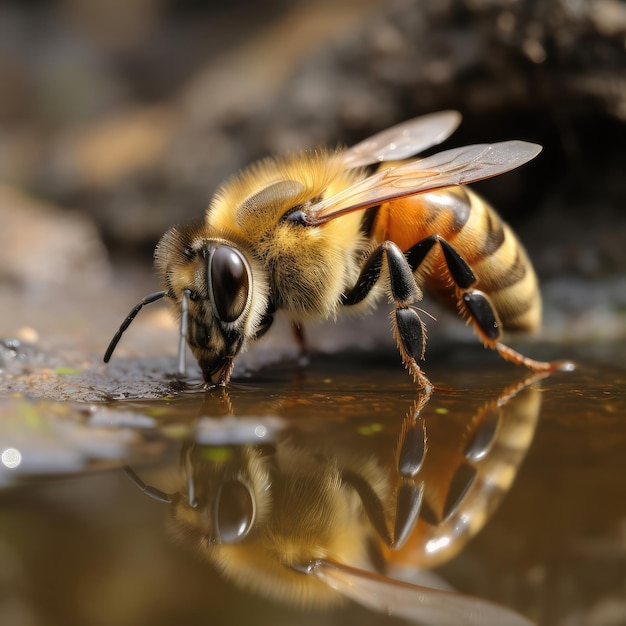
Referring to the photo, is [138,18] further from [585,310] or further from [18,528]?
[18,528]

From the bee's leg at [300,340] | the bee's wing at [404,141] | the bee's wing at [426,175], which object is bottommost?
the bee's leg at [300,340]

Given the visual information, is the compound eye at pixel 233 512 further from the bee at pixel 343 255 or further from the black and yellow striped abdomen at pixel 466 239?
the black and yellow striped abdomen at pixel 466 239

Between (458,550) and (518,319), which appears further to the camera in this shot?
(518,319)

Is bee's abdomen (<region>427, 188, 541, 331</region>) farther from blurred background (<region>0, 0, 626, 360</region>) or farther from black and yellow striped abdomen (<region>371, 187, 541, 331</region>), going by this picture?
blurred background (<region>0, 0, 626, 360</region>)

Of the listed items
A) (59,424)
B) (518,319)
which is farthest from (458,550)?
(518,319)

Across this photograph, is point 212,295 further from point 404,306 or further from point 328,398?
point 404,306

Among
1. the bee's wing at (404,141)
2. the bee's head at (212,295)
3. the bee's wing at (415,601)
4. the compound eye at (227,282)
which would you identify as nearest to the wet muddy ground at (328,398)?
the bee's wing at (415,601)
